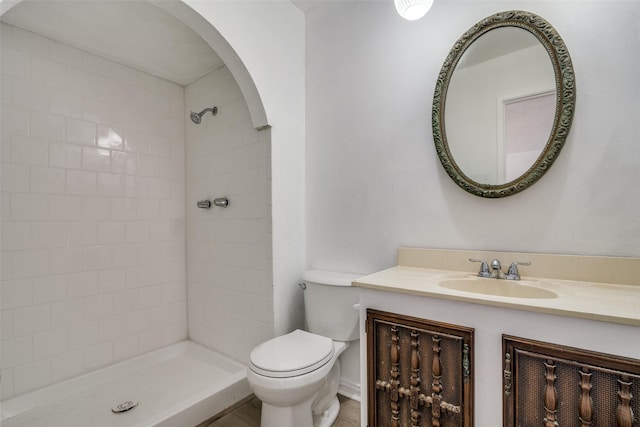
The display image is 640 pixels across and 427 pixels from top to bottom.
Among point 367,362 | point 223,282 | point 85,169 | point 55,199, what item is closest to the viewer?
point 367,362

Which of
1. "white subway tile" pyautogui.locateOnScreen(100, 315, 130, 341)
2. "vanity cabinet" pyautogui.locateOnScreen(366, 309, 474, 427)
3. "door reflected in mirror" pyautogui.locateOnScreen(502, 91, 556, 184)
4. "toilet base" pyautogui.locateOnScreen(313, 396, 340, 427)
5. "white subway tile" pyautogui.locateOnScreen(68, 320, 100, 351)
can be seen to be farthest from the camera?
"white subway tile" pyautogui.locateOnScreen(100, 315, 130, 341)

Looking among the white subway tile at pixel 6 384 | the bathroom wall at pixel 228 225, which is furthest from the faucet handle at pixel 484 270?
the white subway tile at pixel 6 384

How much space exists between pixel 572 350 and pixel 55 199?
259 cm

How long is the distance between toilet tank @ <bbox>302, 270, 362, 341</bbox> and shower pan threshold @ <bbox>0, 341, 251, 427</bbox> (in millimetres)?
580

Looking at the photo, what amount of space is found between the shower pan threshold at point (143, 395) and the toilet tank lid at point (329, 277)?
2.38 ft

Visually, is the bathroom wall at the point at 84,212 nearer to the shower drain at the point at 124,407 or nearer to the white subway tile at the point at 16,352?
the white subway tile at the point at 16,352

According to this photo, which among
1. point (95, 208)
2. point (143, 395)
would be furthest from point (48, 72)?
point (143, 395)

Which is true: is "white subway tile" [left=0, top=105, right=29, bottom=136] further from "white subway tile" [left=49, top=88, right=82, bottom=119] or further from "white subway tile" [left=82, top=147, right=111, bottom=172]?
"white subway tile" [left=82, top=147, right=111, bottom=172]

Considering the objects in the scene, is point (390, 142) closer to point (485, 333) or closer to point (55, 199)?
point (485, 333)

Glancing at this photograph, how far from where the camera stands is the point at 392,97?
1728 mm

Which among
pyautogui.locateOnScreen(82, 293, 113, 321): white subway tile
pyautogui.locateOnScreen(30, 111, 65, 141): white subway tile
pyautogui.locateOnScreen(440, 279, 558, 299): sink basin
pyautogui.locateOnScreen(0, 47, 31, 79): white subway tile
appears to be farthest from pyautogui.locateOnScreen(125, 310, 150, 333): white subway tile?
pyautogui.locateOnScreen(440, 279, 558, 299): sink basin

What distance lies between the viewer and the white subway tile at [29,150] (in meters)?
1.72

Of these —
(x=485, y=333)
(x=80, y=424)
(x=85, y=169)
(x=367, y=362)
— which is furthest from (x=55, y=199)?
(x=485, y=333)

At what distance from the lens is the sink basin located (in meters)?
1.18
